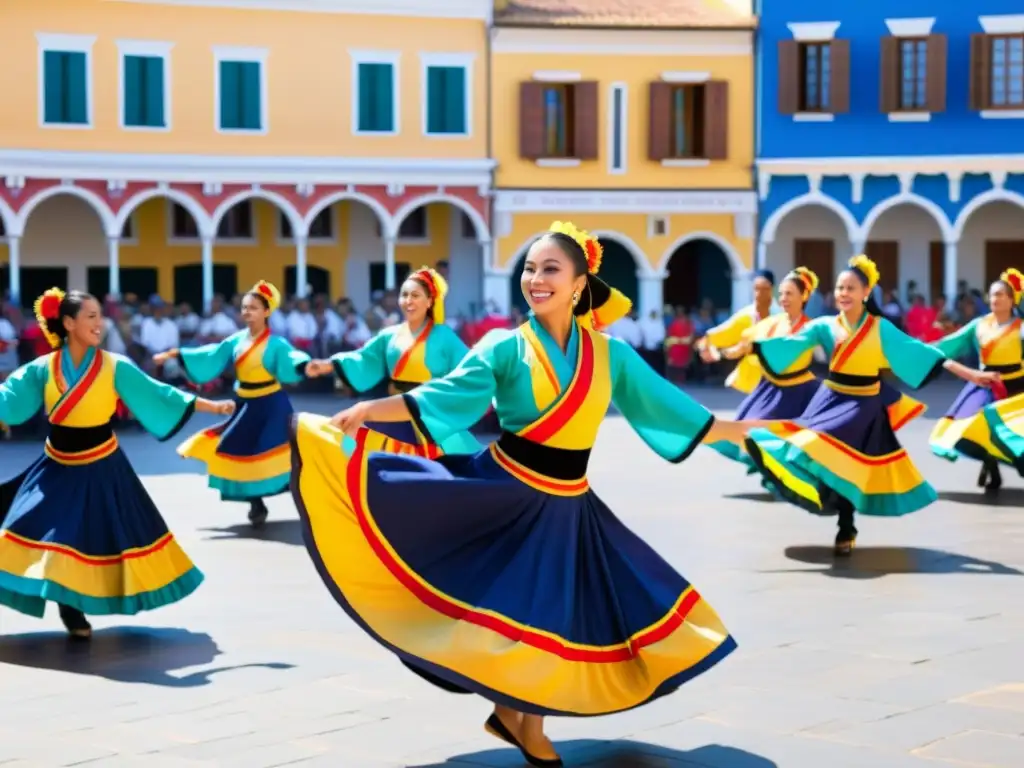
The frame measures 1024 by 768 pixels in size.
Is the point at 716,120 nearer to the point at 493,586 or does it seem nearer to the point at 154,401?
the point at 154,401

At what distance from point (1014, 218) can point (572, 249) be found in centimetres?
3105

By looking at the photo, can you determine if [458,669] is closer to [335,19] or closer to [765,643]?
[765,643]

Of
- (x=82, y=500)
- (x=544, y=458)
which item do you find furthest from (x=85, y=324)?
(x=544, y=458)

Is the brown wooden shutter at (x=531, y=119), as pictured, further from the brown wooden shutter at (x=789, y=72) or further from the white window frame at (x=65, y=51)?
the white window frame at (x=65, y=51)

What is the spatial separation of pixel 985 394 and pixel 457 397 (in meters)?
9.50

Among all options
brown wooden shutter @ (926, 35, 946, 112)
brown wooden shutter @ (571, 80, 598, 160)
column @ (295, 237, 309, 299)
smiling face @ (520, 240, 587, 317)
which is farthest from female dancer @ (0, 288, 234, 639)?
brown wooden shutter @ (926, 35, 946, 112)

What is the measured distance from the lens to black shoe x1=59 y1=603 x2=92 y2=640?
933 cm

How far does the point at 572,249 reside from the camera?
702 centimetres

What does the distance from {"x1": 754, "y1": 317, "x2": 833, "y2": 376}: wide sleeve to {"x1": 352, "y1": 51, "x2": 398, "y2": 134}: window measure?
73.1 ft

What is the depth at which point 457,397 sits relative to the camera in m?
6.87

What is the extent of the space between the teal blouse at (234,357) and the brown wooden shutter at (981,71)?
78.3 feet

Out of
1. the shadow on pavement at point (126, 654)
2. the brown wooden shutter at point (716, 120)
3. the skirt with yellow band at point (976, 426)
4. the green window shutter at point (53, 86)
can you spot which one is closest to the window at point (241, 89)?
the green window shutter at point (53, 86)

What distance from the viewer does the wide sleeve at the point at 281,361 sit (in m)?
13.4

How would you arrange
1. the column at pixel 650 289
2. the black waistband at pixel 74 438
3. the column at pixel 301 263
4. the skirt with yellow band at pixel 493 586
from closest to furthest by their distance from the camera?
the skirt with yellow band at pixel 493 586, the black waistband at pixel 74 438, the column at pixel 301 263, the column at pixel 650 289
